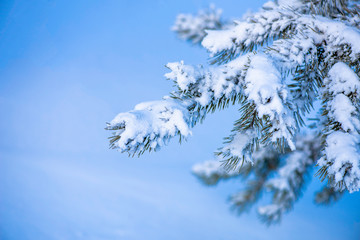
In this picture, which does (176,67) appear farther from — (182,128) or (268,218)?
(268,218)

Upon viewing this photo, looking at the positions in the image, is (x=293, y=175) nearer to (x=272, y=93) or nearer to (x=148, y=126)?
(x=272, y=93)

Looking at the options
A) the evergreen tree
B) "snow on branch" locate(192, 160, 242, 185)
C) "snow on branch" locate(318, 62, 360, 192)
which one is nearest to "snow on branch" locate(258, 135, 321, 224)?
"snow on branch" locate(192, 160, 242, 185)

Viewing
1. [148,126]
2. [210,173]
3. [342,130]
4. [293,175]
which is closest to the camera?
[148,126]

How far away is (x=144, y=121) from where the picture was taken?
1.17 ft

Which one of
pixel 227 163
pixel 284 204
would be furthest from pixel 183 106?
pixel 284 204

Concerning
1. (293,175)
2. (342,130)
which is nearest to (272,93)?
(342,130)

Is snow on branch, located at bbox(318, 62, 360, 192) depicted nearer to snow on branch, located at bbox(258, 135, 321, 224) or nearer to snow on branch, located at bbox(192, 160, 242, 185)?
snow on branch, located at bbox(258, 135, 321, 224)

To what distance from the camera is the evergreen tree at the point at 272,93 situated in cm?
39

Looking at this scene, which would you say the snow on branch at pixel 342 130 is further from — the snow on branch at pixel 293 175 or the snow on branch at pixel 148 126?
the snow on branch at pixel 293 175

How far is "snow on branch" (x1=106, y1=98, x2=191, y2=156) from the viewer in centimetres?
34

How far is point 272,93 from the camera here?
1.30 ft

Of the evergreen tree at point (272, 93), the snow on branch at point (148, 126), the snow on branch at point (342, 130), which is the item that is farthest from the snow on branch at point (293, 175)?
the snow on branch at point (148, 126)

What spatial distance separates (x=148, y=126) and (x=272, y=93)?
227 mm

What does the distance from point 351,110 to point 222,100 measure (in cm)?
27
